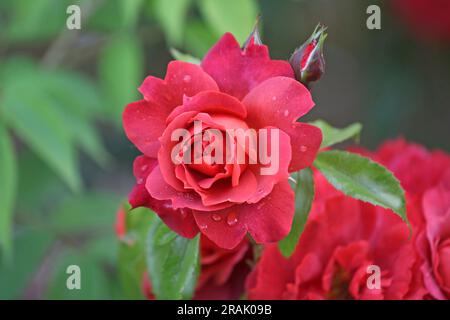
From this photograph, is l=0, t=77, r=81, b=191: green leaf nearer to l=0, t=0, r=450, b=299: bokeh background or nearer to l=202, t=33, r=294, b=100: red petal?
l=0, t=0, r=450, b=299: bokeh background

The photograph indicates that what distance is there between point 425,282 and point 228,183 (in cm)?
19

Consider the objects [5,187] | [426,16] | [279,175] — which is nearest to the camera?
[279,175]

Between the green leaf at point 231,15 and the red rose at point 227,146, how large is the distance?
→ 434mm

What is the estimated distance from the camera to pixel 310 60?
1.62 ft

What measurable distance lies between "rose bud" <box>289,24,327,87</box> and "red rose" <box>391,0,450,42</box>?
98 cm

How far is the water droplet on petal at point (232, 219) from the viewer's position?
1.54 ft

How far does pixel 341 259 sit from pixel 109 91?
2.29ft

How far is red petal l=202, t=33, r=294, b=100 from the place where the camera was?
49 centimetres

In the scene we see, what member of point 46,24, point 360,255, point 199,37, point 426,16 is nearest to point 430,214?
point 360,255

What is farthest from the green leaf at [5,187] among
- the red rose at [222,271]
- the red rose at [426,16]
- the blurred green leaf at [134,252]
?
the red rose at [426,16]

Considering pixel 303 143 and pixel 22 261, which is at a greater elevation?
pixel 303 143

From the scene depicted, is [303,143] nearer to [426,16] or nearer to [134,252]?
[134,252]

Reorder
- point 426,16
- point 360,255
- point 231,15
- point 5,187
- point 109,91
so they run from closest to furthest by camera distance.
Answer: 1. point 360,255
2. point 5,187
3. point 231,15
4. point 109,91
5. point 426,16

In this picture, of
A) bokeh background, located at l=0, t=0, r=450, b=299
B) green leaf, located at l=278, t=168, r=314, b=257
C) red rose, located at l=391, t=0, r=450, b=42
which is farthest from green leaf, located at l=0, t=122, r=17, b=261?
red rose, located at l=391, t=0, r=450, b=42
